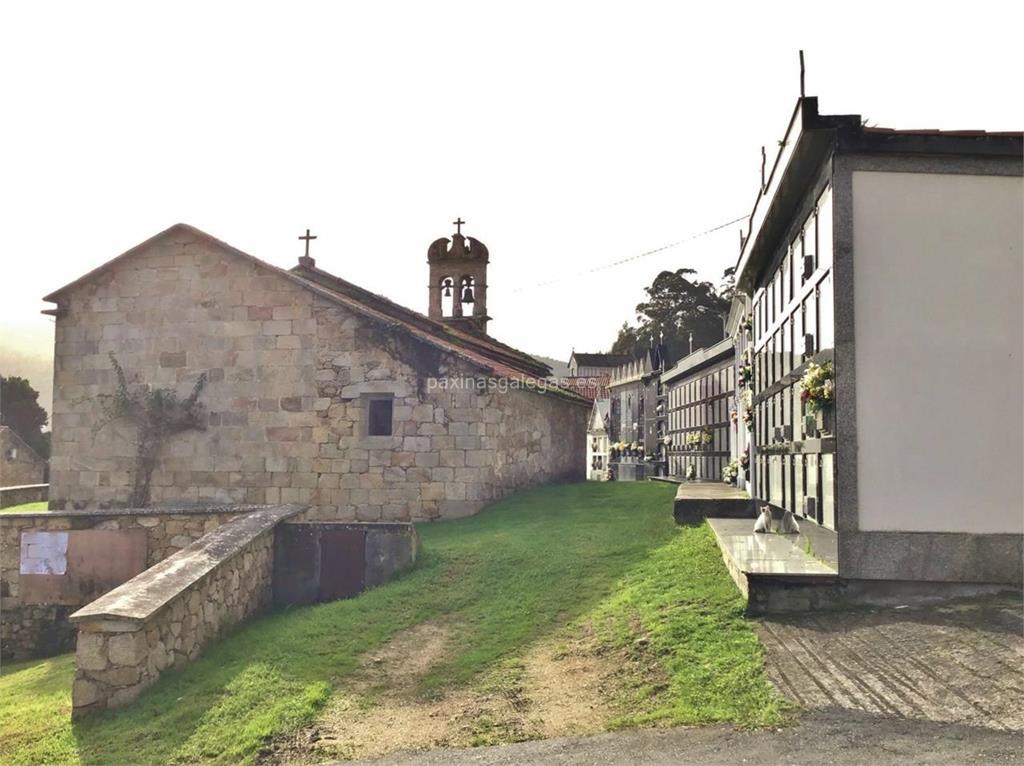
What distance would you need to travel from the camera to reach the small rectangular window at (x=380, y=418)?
16.3 metres

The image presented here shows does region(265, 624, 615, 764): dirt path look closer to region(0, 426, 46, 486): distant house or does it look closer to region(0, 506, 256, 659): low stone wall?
region(0, 506, 256, 659): low stone wall

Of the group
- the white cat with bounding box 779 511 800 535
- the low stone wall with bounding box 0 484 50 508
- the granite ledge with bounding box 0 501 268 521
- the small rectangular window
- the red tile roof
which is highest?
the red tile roof

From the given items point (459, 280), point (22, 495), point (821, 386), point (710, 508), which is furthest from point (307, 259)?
point (821, 386)

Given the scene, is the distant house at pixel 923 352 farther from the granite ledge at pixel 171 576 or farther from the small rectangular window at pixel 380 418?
the small rectangular window at pixel 380 418

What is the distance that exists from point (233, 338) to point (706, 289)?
157 feet

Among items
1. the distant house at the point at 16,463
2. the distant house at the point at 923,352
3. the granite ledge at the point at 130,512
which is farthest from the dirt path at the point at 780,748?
the distant house at the point at 16,463

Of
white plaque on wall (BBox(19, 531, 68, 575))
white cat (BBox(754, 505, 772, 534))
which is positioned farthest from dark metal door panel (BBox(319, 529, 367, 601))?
white cat (BBox(754, 505, 772, 534))

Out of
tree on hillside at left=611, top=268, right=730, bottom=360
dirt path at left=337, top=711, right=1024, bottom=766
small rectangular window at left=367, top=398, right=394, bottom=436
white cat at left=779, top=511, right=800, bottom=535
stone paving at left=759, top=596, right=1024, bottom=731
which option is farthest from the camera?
tree on hillside at left=611, top=268, right=730, bottom=360

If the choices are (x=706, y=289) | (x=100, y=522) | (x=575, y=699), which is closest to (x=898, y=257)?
(x=575, y=699)

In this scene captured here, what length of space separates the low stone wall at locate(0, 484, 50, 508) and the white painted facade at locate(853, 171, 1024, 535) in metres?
23.4

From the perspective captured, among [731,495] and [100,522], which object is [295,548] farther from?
[731,495]

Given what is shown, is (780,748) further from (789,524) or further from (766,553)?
(789,524)

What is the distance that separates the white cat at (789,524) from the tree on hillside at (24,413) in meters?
43.4

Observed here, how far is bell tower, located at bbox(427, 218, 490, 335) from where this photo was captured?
24.0 meters
